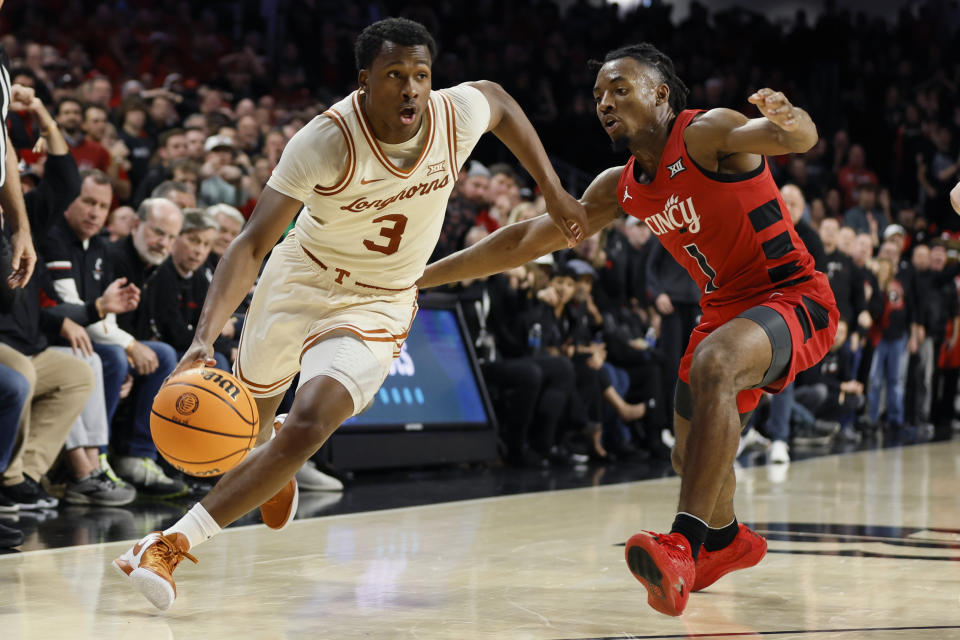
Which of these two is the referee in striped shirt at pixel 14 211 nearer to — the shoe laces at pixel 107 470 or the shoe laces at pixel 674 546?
the shoe laces at pixel 107 470

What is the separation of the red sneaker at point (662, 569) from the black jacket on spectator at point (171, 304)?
414cm

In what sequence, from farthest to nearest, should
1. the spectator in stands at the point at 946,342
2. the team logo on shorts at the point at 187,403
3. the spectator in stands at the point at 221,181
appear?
the spectator in stands at the point at 946,342, the spectator in stands at the point at 221,181, the team logo on shorts at the point at 187,403

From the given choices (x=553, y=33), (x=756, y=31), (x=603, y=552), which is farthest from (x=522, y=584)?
(x=756, y=31)

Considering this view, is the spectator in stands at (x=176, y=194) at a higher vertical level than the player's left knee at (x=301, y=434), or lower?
higher

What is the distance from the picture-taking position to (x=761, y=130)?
3.74m

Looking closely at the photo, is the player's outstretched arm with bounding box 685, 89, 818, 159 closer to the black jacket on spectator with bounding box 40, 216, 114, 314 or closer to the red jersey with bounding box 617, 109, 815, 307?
the red jersey with bounding box 617, 109, 815, 307

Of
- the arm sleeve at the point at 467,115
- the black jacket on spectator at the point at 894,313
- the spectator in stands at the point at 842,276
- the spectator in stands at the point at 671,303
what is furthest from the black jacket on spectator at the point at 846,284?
the arm sleeve at the point at 467,115

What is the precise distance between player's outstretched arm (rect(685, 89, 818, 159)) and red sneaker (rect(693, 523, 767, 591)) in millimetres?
1407

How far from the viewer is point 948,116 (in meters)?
18.7

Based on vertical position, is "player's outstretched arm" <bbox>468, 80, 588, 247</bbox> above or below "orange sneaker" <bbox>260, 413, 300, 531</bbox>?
above

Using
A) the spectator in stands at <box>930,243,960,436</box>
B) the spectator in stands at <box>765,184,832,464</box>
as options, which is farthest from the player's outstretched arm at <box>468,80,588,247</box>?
the spectator in stands at <box>930,243,960,436</box>

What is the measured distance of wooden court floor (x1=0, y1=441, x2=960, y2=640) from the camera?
349 centimetres

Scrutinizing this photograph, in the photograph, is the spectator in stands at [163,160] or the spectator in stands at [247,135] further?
the spectator in stands at [247,135]

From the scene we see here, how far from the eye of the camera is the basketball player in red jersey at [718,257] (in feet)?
12.0
